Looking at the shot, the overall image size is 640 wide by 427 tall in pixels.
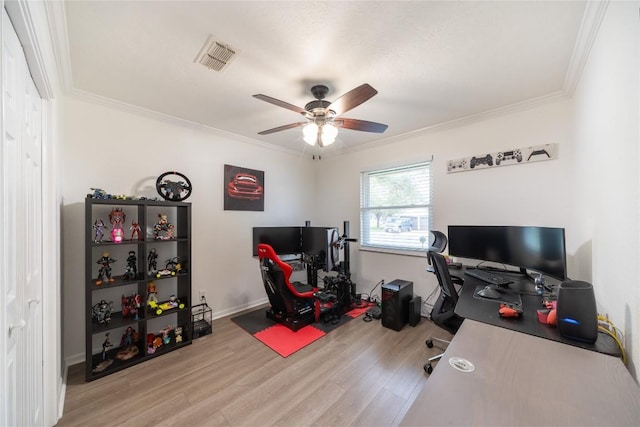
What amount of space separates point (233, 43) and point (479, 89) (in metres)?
2.16

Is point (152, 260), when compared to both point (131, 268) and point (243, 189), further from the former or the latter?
point (243, 189)

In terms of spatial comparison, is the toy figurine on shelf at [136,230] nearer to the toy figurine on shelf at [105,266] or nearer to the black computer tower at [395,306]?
the toy figurine on shelf at [105,266]

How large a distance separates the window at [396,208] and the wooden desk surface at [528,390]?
230 centimetres

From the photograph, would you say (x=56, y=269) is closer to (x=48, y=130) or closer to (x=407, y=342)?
(x=48, y=130)

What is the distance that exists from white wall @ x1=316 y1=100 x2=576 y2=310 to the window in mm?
125

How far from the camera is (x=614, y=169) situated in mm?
1235

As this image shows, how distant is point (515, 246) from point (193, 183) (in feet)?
11.8

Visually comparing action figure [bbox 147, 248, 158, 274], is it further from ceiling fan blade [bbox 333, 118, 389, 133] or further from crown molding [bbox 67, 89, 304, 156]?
ceiling fan blade [bbox 333, 118, 389, 133]

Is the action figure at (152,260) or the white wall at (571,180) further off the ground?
the white wall at (571,180)

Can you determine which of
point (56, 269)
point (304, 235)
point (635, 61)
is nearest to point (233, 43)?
point (56, 269)

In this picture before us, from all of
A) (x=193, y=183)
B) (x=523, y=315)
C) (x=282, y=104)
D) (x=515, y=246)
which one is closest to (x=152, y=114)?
(x=193, y=183)

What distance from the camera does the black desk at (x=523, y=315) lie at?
1100 mm

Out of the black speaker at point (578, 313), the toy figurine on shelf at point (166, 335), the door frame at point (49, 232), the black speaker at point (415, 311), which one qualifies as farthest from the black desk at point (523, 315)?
the toy figurine on shelf at point (166, 335)

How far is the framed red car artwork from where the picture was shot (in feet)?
10.9
